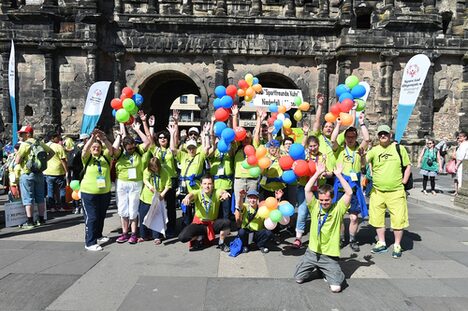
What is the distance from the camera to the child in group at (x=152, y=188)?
19.4 feet

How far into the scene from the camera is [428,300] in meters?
3.84

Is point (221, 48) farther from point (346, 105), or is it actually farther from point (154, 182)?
point (346, 105)

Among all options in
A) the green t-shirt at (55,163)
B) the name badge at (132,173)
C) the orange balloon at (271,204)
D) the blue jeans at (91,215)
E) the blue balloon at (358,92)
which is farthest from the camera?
the green t-shirt at (55,163)

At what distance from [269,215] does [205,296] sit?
1.41 m

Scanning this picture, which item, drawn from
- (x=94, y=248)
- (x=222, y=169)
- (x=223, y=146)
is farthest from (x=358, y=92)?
(x=94, y=248)

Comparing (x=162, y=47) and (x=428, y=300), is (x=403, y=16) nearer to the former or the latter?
(x=162, y=47)

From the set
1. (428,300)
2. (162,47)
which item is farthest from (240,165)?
(162,47)

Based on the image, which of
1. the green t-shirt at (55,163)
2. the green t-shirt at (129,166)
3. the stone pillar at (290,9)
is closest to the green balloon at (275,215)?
the green t-shirt at (129,166)

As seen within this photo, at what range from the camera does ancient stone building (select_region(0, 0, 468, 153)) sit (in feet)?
51.3

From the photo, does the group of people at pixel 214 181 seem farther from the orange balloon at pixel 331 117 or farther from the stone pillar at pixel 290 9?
the stone pillar at pixel 290 9

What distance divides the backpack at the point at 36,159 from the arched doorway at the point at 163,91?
10.8 meters

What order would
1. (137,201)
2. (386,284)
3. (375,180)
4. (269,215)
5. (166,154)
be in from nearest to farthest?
1. (386,284)
2. (269,215)
3. (375,180)
4. (137,201)
5. (166,154)

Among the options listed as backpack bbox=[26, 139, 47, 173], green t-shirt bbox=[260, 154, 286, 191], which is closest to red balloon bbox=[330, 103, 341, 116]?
green t-shirt bbox=[260, 154, 286, 191]

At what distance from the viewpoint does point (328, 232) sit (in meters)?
4.23
